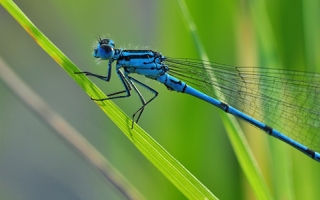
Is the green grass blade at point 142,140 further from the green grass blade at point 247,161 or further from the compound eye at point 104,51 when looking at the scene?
the compound eye at point 104,51

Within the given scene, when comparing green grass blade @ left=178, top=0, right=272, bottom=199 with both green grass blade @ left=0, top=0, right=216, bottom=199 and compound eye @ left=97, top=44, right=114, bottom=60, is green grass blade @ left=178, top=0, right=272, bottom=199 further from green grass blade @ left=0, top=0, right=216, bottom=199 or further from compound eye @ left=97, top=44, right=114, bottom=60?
compound eye @ left=97, top=44, right=114, bottom=60

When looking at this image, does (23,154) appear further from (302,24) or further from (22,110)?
(302,24)

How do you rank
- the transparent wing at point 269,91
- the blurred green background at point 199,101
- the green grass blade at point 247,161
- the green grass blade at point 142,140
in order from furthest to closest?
the transparent wing at point 269,91 < the blurred green background at point 199,101 < the green grass blade at point 247,161 < the green grass blade at point 142,140

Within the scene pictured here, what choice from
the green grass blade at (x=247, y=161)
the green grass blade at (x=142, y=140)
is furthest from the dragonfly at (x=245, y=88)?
the green grass blade at (x=142, y=140)

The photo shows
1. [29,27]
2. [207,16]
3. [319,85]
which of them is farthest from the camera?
[319,85]

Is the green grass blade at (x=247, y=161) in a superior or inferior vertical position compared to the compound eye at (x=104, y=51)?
inferior

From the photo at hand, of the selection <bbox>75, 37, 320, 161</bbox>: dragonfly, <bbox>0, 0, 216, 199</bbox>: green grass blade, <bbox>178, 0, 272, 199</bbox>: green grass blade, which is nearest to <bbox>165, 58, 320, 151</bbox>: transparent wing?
<bbox>75, 37, 320, 161</bbox>: dragonfly

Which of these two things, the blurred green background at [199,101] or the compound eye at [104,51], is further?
the compound eye at [104,51]

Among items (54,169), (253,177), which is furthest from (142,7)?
(253,177)
